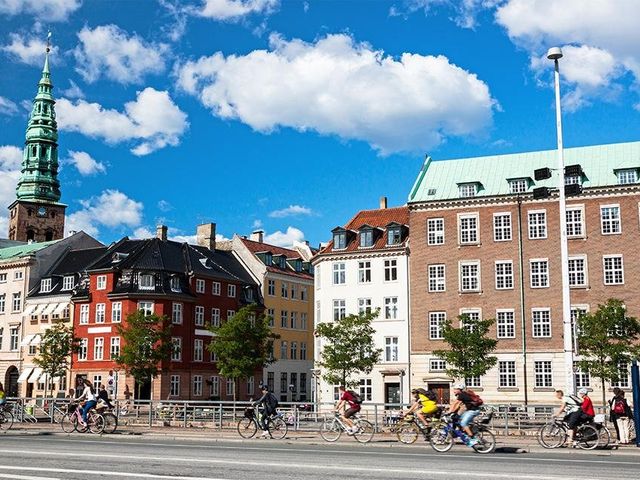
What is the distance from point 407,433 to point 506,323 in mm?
29614

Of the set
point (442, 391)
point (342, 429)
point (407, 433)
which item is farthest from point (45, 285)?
point (407, 433)

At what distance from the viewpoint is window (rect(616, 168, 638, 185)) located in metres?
51.2

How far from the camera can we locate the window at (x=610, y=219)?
51094mm

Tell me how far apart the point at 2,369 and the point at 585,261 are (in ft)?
173

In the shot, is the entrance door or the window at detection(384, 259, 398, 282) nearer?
the entrance door

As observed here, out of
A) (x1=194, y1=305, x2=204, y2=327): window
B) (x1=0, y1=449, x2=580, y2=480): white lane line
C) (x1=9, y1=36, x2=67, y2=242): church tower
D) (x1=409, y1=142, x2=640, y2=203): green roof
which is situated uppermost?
(x1=9, y1=36, x2=67, y2=242): church tower

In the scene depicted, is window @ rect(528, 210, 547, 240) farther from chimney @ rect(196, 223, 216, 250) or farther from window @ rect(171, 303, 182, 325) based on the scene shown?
chimney @ rect(196, 223, 216, 250)

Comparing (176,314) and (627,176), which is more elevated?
(627,176)

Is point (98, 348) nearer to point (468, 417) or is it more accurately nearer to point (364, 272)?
point (364, 272)

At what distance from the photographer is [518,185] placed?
54.4 meters

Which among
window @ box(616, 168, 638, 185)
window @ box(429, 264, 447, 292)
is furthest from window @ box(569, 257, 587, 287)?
window @ box(429, 264, 447, 292)

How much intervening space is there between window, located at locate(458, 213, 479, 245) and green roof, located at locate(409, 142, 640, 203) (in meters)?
1.72

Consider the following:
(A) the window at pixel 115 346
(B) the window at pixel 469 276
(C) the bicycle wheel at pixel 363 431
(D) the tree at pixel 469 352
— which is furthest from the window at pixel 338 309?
(C) the bicycle wheel at pixel 363 431

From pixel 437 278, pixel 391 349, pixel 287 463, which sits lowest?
pixel 287 463
